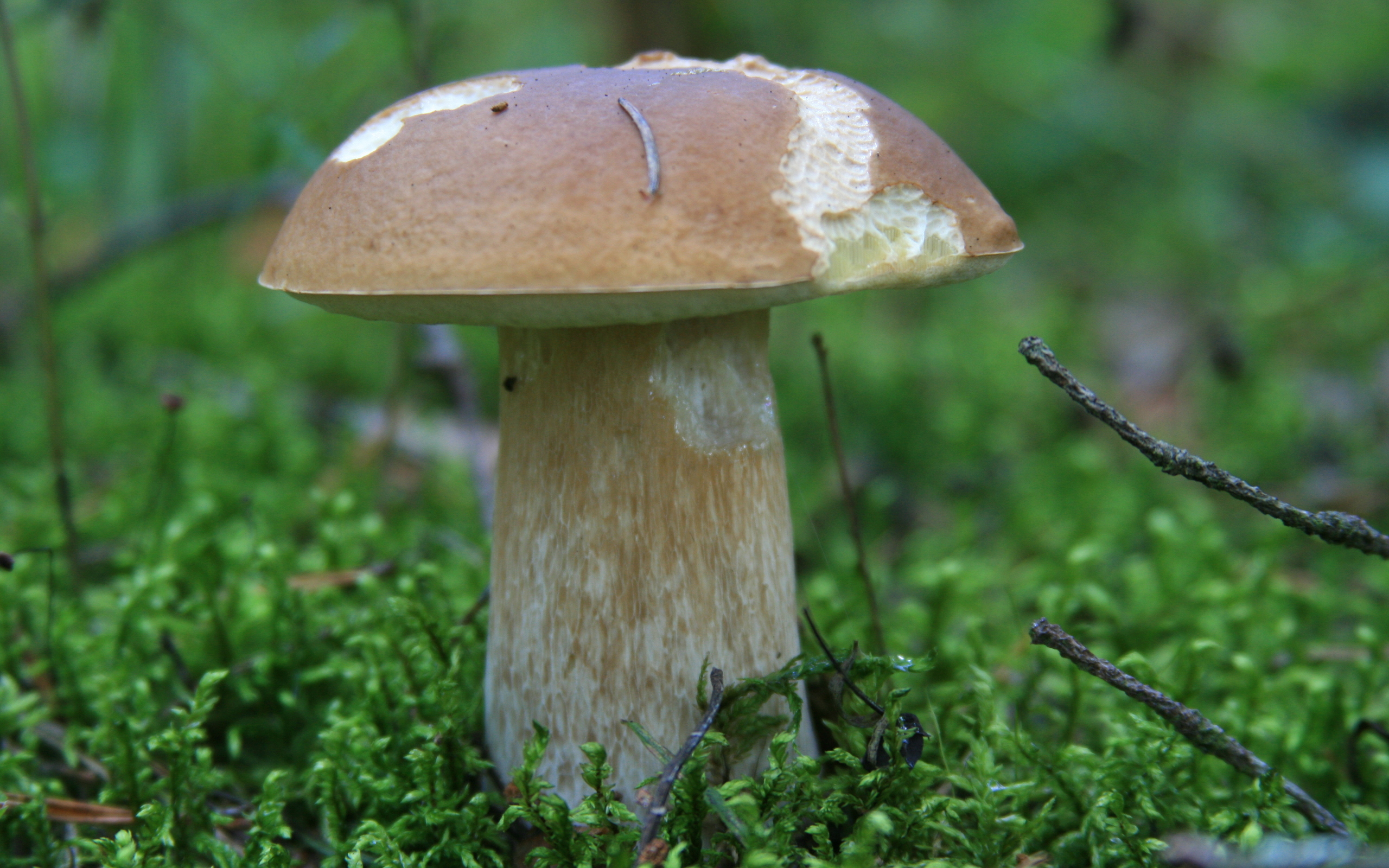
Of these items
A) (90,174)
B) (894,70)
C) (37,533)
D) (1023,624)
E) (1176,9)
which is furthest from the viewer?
(1176,9)

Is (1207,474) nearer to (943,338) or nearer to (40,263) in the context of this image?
(40,263)

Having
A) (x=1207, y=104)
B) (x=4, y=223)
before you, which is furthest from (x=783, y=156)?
(x=4, y=223)

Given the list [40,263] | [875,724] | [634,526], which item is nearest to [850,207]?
[634,526]

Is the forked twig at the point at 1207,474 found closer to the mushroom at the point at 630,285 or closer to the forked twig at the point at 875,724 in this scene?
the mushroom at the point at 630,285

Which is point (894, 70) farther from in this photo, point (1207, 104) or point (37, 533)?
point (37, 533)

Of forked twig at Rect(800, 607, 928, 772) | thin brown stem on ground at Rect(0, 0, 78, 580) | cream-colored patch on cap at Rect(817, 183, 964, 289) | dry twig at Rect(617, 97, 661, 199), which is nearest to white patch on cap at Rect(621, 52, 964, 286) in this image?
cream-colored patch on cap at Rect(817, 183, 964, 289)

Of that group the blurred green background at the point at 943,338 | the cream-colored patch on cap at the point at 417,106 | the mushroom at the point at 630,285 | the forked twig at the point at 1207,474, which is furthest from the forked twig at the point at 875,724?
the cream-colored patch on cap at the point at 417,106
